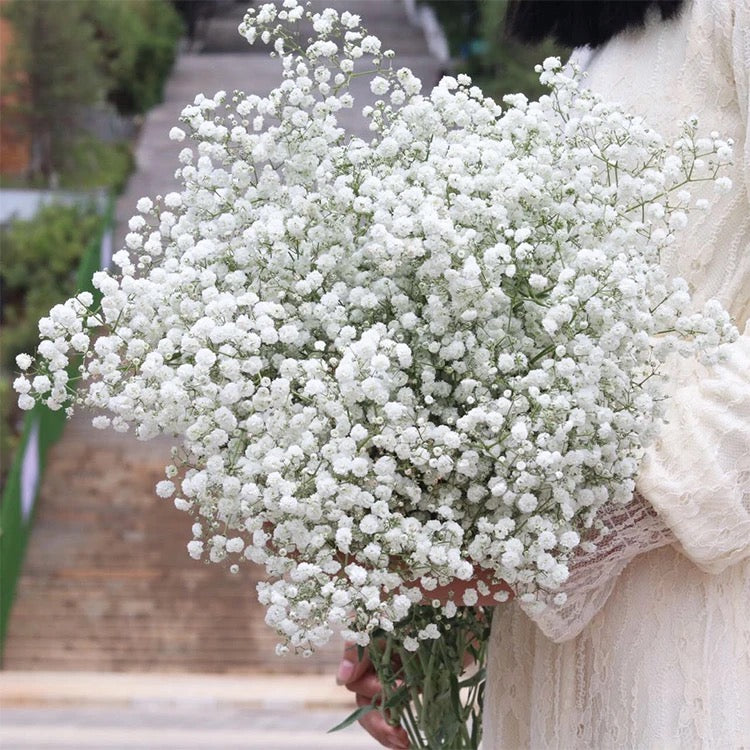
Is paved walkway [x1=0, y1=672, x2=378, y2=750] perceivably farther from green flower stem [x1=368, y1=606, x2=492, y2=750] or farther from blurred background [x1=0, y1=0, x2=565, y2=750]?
green flower stem [x1=368, y1=606, x2=492, y2=750]

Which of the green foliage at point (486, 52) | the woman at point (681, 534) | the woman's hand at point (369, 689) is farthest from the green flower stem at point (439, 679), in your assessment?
the green foliage at point (486, 52)

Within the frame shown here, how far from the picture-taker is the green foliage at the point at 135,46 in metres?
15.6

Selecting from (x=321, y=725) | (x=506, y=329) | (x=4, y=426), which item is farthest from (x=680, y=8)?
(x=4, y=426)

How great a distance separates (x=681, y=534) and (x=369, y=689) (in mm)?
497

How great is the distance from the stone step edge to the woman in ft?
24.2

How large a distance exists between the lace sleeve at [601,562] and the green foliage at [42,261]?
36.7ft

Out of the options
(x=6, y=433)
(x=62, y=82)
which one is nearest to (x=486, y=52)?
(x=62, y=82)

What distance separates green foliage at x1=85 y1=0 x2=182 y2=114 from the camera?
15562 millimetres

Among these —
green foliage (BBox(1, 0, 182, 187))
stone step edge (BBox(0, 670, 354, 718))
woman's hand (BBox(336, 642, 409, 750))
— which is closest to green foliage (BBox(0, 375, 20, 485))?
stone step edge (BBox(0, 670, 354, 718))

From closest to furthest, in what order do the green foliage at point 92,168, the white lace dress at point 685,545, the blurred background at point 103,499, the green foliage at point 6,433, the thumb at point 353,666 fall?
the white lace dress at point 685,545
the thumb at point 353,666
the blurred background at point 103,499
the green foliage at point 6,433
the green foliage at point 92,168

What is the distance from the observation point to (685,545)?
3.84 feet

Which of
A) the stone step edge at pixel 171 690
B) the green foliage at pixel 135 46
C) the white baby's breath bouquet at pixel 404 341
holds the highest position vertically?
the white baby's breath bouquet at pixel 404 341

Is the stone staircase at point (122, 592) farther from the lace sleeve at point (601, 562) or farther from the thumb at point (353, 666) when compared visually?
the lace sleeve at point (601, 562)

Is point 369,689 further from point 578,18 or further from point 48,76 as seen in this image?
point 48,76
